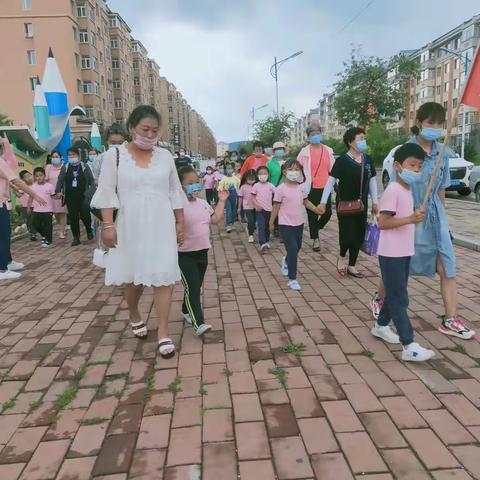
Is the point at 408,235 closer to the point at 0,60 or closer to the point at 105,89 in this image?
the point at 0,60

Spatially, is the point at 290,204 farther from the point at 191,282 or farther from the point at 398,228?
the point at 398,228

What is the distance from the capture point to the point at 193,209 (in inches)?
155

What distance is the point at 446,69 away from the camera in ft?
208

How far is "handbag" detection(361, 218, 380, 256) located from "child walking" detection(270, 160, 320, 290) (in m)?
0.68

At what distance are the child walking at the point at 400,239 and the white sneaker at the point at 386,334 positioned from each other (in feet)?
0.93

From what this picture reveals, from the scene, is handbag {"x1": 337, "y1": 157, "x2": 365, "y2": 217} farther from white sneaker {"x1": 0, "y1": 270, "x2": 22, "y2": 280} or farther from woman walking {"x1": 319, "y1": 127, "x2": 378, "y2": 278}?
white sneaker {"x1": 0, "y1": 270, "x2": 22, "y2": 280}

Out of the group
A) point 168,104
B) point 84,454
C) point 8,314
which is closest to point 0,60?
point 8,314

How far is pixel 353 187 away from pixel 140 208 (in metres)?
3.11

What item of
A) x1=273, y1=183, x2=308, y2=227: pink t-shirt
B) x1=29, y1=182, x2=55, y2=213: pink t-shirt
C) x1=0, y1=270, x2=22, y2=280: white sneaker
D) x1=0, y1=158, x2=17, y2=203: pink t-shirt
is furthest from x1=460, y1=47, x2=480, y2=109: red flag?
x1=29, y1=182, x2=55, y2=213: pink t-shirt

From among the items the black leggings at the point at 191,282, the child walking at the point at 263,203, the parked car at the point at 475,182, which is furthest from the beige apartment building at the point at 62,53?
the black leggings at the point at 191,282

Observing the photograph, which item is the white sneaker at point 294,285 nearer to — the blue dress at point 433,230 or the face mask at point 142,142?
the blue dress at point 433,230

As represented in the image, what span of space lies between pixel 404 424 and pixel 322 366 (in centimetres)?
84

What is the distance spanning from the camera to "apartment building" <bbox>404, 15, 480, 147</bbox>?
53.6 metres

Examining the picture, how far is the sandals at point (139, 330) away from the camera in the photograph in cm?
399
